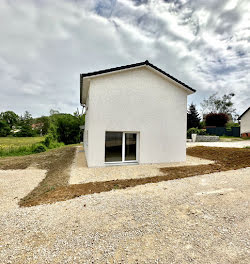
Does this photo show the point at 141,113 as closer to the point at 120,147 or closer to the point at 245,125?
the point at 120,147

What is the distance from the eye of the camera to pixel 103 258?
7.57 feet

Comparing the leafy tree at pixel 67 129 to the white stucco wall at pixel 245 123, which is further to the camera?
the white stucco wall at pixel 245 123

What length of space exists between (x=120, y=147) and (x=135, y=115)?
90.1 inches

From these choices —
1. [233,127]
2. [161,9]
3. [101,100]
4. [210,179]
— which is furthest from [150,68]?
[233,127]

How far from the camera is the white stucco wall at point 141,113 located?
8.38 meters

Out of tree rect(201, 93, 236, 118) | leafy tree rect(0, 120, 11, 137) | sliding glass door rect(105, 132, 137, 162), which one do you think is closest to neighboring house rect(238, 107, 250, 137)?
tree rect(201, 93, 236, 118)

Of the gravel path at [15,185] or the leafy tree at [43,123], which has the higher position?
the leafy tree at [43,123]

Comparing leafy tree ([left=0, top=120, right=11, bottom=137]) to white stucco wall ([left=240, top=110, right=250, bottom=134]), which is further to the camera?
leafy tree ([left=0, top=120, right=11, bottom=137])

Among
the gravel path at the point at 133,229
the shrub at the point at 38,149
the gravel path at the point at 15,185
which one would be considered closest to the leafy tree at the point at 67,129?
the shrub at the point at 38,149

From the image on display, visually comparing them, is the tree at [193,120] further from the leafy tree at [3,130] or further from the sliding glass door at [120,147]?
the leafy tree at [3,130]

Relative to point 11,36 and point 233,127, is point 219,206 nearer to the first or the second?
point 11,36

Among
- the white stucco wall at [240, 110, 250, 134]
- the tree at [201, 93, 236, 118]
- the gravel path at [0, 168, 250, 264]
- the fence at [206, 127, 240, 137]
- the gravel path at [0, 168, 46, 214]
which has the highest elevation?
the tree at [201, 93, 236, 118]

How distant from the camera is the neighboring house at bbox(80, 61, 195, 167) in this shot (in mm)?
8375

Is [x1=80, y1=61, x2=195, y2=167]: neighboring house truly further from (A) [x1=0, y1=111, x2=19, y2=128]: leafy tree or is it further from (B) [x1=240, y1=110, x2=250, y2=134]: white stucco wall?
(A) [x1=0, y1=111, x2=19, y2=128]: leafy tree
